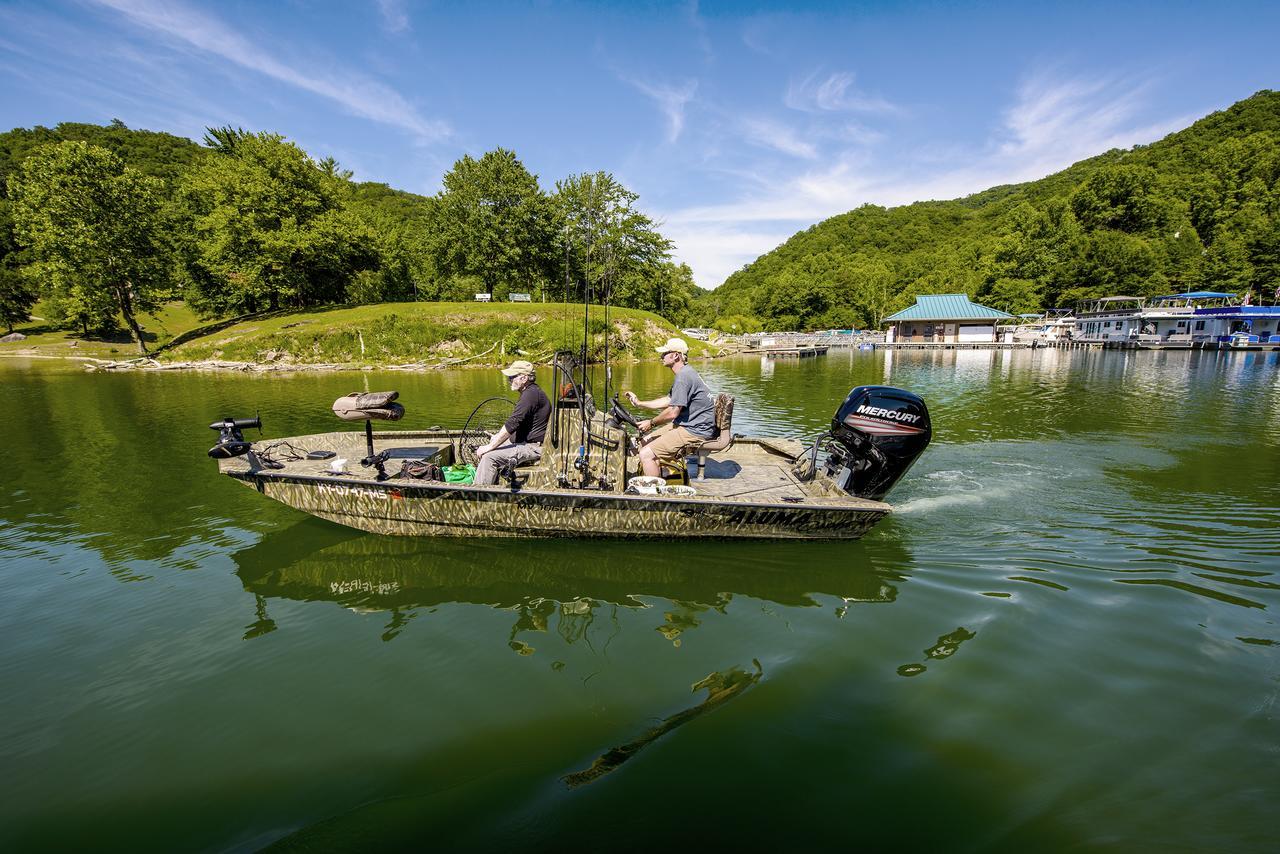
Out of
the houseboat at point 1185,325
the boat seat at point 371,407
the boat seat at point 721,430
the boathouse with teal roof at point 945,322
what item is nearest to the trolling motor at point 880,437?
the boat seat at point 721,430

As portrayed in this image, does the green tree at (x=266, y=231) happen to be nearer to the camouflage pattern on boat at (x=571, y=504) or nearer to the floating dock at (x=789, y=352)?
the floating dock at (x=789, y=352)

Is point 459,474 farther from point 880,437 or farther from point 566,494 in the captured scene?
point 880,437

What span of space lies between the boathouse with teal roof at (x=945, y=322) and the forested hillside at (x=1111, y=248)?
39.6ft

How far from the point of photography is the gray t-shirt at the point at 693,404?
8.16m

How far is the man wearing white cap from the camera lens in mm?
8164

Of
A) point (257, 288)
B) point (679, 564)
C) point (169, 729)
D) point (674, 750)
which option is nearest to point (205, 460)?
point (169, 729)

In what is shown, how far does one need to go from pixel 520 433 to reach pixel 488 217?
2060 inches

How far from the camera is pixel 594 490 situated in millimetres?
7715

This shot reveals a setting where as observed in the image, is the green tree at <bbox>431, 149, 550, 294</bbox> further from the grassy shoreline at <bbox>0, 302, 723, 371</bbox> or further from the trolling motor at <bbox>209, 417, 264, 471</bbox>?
the trolling motor at <bbox>209, 417, 264, 471</bbox>

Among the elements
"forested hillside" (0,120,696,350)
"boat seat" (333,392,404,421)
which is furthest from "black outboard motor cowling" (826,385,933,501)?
"forested hillside" (0,120,696,350)

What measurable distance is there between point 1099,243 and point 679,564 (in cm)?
9277

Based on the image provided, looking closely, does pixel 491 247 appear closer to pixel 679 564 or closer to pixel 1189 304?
pixel 679 564

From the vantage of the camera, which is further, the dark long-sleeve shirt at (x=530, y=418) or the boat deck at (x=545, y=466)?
the dark long-sleeve shirt at (x=530, y=418)

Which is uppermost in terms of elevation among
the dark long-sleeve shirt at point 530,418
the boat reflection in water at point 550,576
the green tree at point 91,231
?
the green tree at point 91,231
